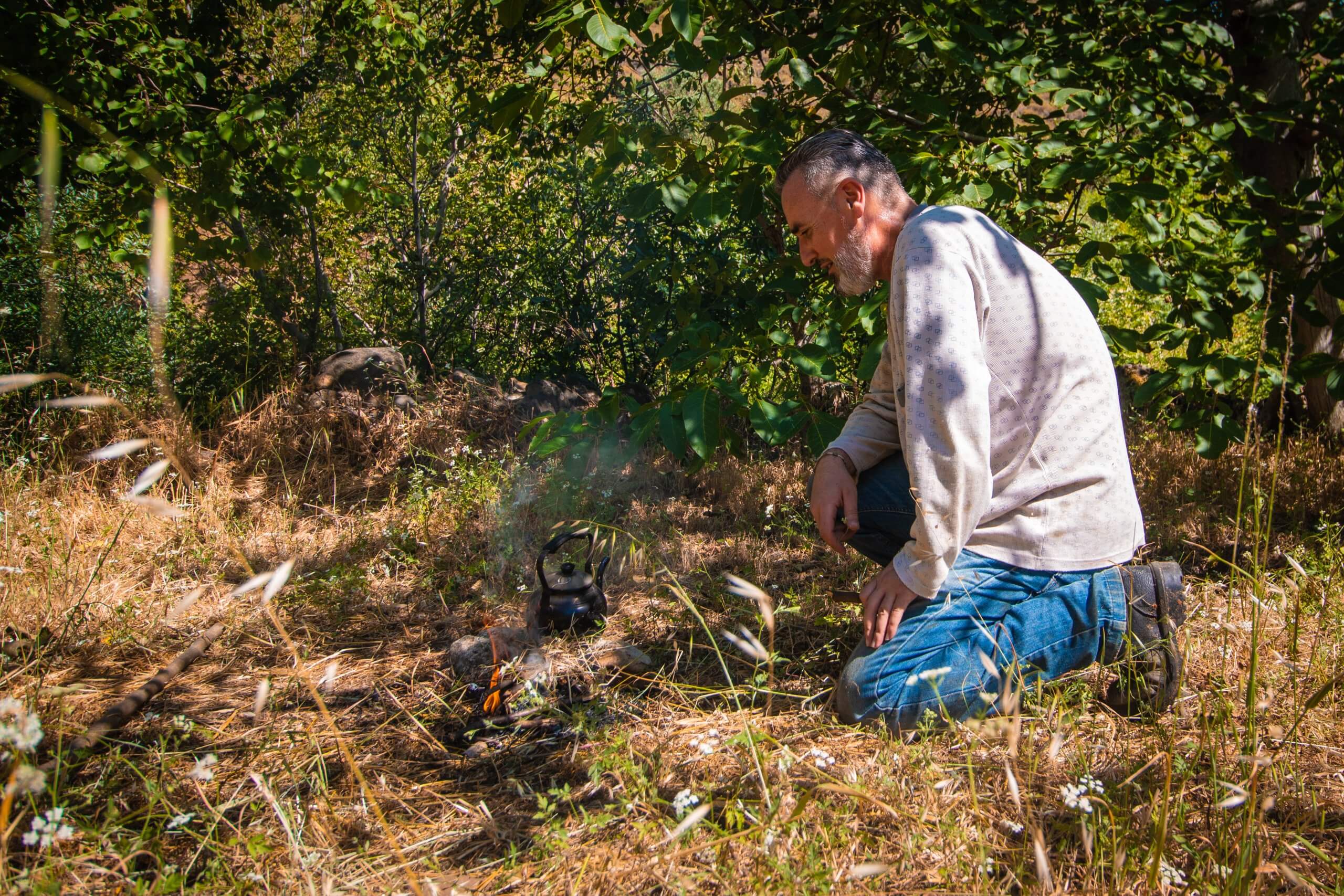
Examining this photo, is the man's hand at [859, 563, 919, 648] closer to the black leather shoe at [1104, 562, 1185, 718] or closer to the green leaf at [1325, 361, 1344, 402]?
the black leather shoe at [1104, 562, 1185, 718]

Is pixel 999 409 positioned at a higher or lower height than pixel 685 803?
higher

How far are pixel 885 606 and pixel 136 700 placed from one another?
1.91m

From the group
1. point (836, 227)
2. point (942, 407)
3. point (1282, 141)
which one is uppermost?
point (1282, 141)

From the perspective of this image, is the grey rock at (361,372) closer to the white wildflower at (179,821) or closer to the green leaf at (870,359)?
the green leaf at (870,359)

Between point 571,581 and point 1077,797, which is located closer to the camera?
point 1077,797

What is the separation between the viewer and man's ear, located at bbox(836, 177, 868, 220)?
217 cm

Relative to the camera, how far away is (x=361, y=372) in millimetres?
5027

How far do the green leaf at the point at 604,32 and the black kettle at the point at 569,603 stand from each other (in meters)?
1.41

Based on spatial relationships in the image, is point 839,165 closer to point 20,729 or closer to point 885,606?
point 885,606

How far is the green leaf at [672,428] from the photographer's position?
8.73ft

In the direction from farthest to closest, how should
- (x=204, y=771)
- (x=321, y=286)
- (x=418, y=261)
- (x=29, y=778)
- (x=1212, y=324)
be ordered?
(x=418, y=261)
(x=321, y=286)
(x=1212, y=324)
(x=204, y=771)
(x=29, y=778)

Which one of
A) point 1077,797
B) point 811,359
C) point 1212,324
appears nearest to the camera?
point 1077,797

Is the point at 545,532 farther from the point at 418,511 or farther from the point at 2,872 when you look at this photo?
the point at 2,872

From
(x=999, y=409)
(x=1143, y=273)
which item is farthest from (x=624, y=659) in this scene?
(x=1143, y=273)
